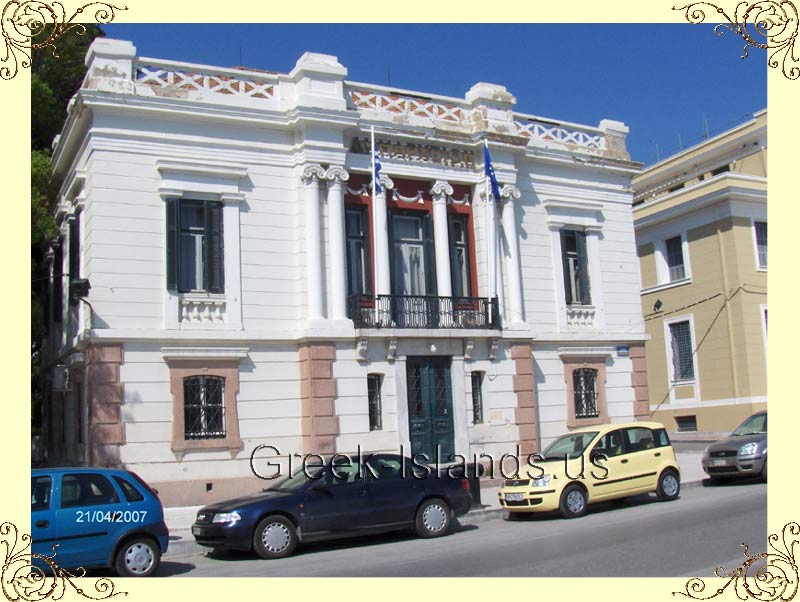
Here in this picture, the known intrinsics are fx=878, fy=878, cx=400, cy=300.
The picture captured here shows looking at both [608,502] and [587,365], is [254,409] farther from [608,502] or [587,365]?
[587,365]

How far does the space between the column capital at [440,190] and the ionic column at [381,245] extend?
1.46m

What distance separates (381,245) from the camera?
70.5 ft

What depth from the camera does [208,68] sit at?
2033 cm

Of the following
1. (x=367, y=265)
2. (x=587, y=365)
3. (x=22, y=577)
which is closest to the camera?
(x=22, y=577)

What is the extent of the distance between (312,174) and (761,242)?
1792 centimetres

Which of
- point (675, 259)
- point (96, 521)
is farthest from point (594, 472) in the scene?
point (675, 259)

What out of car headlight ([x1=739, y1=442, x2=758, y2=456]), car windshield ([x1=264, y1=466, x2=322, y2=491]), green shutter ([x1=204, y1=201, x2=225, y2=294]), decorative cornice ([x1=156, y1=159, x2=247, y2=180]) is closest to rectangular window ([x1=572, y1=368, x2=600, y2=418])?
car headlight ([x1=739, y1=442, x2=758, y2=456])

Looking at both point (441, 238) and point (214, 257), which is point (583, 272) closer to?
point (441, 238)

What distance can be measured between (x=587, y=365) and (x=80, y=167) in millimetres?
14042

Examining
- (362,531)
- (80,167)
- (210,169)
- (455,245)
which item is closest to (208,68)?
(210,169)

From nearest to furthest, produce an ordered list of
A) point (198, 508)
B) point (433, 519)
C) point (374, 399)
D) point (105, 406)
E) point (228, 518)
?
point (228, 518), point (433, 519), point (105, 406), point (198, 508), point (374, 399)

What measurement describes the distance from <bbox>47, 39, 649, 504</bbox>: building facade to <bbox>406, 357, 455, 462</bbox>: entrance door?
6cm
